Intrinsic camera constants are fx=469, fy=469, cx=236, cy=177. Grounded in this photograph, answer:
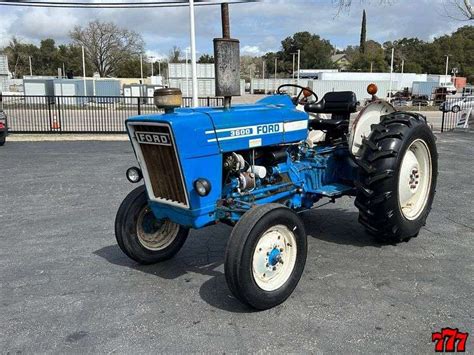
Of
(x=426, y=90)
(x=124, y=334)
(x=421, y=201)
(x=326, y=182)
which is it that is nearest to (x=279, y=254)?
(x=124, y=334)

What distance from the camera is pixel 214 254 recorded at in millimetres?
4898

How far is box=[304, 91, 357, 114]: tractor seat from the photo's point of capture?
5426 millimetres

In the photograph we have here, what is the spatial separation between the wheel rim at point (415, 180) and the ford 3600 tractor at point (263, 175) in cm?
1

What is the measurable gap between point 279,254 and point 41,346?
1843mm

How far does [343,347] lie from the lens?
314 centimetres

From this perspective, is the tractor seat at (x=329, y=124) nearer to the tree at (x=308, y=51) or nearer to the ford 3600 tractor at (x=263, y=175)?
the ford 3600 tractor at (x=263, y=175)

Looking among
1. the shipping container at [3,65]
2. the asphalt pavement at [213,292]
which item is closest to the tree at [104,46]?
the shipping container at [3,65]

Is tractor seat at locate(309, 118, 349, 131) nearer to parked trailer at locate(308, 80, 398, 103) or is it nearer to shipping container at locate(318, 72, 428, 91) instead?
parked trailer at locate(308, 80, 398, 103)

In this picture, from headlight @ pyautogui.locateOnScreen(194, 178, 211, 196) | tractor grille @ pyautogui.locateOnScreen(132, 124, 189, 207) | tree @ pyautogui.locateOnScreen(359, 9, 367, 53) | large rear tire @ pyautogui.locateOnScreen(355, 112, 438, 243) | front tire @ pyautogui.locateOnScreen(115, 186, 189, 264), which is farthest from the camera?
tree @ pyautogui.locateOnScreen(359, 9, 367, 53)

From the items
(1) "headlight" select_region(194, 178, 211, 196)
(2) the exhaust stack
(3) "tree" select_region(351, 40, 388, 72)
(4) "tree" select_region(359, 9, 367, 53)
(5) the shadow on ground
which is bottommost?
(5) the shadow on ground

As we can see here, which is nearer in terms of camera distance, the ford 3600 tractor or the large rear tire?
the ford 3600 tractor

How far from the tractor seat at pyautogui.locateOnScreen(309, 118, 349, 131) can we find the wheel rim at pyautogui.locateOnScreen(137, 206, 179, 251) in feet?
6.89

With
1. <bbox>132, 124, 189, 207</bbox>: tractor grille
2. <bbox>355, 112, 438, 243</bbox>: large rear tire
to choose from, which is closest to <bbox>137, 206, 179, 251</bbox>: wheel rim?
<bbox>132, 124, 189, 207</bbox>: tractor grille

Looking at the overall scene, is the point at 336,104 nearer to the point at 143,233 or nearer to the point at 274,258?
the point at 274,258
